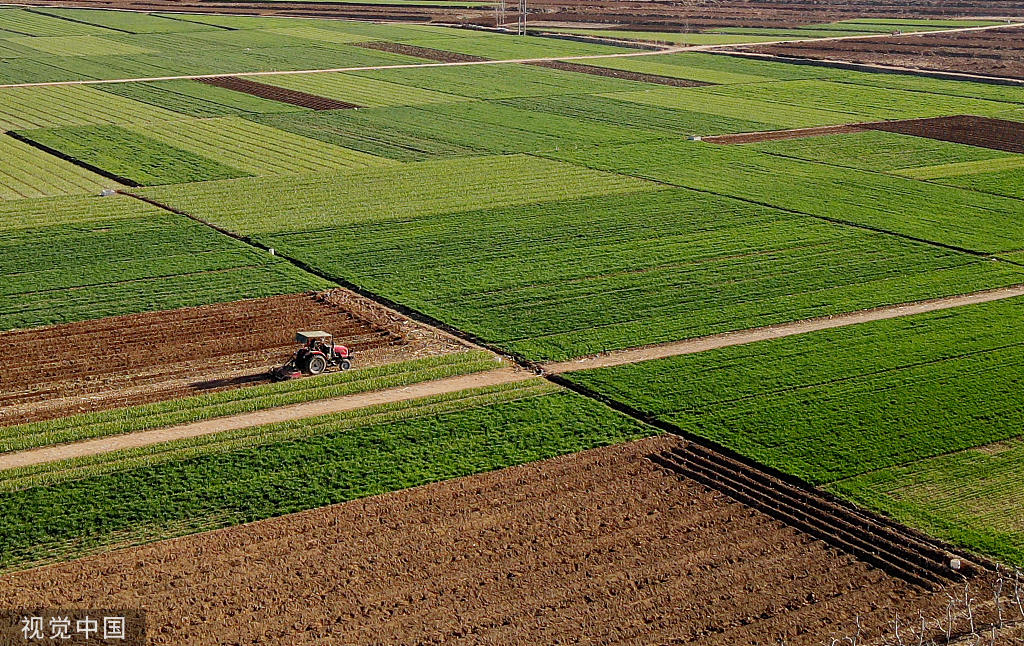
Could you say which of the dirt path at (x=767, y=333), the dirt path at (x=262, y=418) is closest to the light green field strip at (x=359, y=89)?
the dirt path at (x=767, y=333)

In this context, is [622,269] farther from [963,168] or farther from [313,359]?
[963,168]

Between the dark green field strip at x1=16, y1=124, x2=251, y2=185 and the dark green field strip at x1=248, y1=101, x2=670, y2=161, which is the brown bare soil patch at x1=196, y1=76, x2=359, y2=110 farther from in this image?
the dark green field strip at x1=16, y1=124, x2=251, y2=185

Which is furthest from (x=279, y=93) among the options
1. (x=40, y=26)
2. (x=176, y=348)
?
(x=176, y=348)

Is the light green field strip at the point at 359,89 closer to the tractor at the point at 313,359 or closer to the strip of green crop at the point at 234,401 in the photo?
the tractor at the point at 313,359

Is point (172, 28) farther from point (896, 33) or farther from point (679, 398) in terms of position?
point (679, 398)

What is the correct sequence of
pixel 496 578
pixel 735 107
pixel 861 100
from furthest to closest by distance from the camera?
pixel 861 100, pixel 735 107, pixel 496 578

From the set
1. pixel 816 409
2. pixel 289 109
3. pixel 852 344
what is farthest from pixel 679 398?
pixel 289 109
